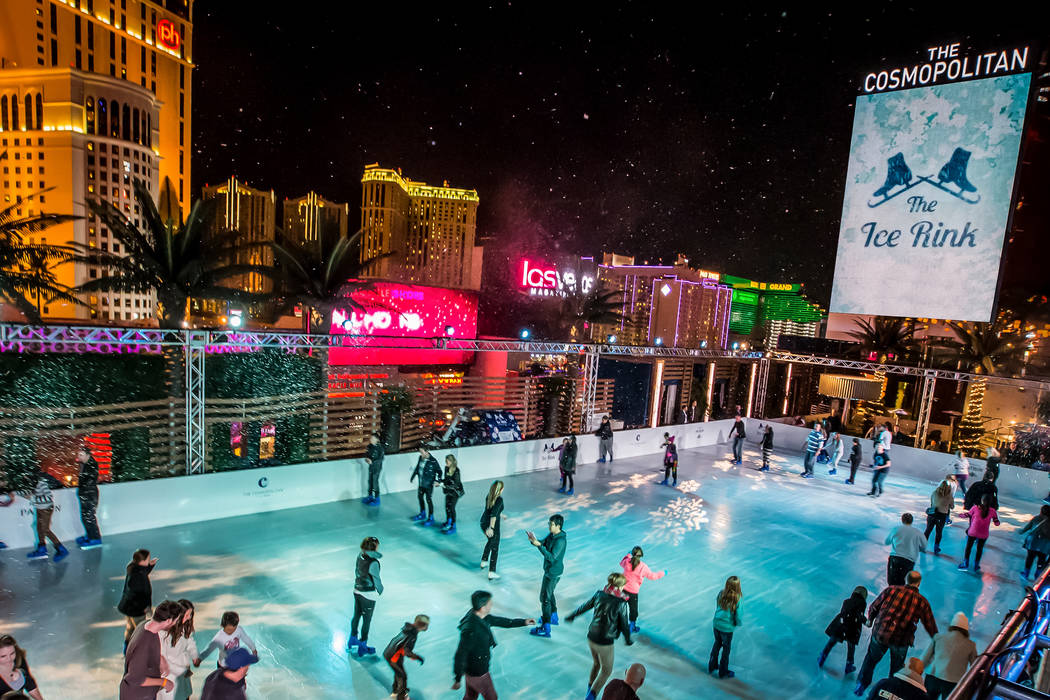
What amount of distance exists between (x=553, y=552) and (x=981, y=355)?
1077 inches

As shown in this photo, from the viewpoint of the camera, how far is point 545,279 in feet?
112

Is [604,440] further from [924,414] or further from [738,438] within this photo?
[924,414]

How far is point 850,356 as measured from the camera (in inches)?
1146

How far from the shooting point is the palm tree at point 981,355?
24.4 metres

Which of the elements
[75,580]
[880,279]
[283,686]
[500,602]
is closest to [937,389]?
[880,279]

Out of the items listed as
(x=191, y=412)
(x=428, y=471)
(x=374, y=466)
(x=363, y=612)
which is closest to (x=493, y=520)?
(x=363, y=612)

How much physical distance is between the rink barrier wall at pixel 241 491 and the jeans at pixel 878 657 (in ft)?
24.7

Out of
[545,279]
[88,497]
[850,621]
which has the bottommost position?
[88,497]

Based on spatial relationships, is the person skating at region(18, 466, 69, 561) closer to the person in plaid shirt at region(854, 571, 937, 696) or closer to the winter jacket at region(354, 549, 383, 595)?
the winter jacket at region(354, 549, 383, 595)

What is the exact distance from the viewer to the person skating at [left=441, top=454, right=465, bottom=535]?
9344 mm

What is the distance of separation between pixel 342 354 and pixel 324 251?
9.04 meters

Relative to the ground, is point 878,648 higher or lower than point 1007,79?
lower

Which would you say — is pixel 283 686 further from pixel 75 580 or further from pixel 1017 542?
pixel 1017 542

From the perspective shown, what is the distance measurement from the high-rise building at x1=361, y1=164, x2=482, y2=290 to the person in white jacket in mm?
57738
